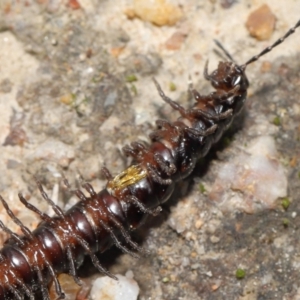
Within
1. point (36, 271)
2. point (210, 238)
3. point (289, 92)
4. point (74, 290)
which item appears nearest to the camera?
point (36, 271)

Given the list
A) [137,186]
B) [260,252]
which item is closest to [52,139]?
[137,186]

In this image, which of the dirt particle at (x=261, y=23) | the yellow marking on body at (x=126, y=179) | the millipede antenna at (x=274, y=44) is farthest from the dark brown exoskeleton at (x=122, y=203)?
the dirt particle at (x=261, y=23)

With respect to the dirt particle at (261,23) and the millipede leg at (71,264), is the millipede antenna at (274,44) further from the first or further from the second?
the millipede leg at (71,264)

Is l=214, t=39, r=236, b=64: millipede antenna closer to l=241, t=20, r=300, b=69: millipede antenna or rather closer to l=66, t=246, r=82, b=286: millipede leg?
l=241, t=20, r=300, b=69: millipede antenna

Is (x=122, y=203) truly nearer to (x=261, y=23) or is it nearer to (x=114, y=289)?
(x=114, y=289)

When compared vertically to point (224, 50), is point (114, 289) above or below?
below

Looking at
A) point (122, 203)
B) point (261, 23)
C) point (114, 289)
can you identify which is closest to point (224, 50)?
point (261, 23)

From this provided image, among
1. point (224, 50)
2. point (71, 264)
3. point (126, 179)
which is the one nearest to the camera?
point (71, 264)

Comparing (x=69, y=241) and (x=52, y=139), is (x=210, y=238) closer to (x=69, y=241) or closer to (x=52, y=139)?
(x=69, y=241)
